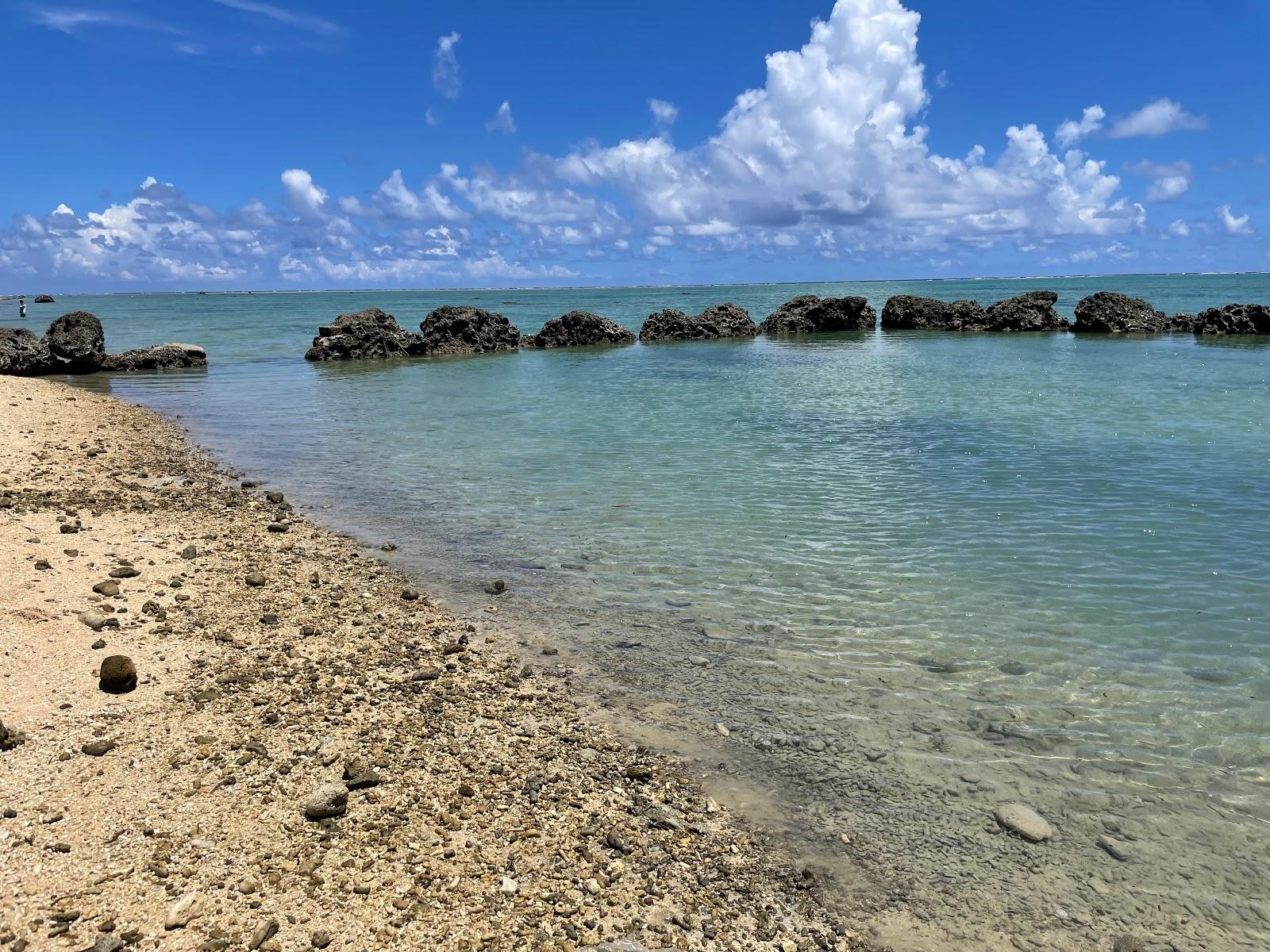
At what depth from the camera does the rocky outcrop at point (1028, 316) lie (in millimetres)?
52344

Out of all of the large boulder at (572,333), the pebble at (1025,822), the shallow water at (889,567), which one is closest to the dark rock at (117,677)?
the shallow water at (889,567)

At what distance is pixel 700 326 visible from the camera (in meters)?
52.6

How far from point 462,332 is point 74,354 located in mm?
17379

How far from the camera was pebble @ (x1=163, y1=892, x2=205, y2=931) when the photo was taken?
356 cm

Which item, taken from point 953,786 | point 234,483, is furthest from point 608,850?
point 234,483

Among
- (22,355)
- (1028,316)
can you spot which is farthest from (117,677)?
(1028,316)

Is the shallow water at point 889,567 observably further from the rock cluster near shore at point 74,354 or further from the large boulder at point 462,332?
the large boulder at point 462,332

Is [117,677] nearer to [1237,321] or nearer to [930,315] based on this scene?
[1237,321]

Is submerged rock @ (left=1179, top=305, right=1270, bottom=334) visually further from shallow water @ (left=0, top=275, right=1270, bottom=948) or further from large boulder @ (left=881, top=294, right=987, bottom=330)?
shallow water @ (left=0, top=275, right=1270, bottom=948)

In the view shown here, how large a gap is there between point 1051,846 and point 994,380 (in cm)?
2513

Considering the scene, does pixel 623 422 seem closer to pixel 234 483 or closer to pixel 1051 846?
pixel 234 483

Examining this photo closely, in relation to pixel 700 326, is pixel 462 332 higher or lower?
lower

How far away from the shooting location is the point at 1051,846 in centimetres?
446

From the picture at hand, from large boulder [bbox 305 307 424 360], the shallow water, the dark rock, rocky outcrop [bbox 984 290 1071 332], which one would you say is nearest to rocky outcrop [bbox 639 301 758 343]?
large boulder [bbox 305 307 424 360]
